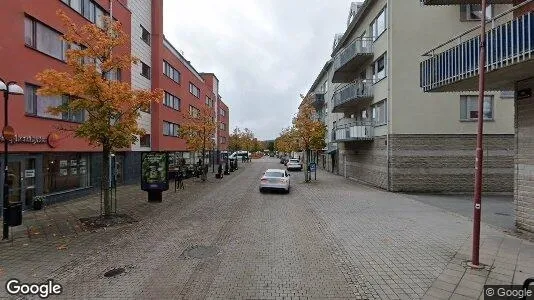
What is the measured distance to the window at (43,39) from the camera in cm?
1438

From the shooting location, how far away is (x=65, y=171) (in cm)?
1725

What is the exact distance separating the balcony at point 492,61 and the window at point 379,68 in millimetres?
10577

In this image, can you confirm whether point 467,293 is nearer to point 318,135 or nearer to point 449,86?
point 449,86

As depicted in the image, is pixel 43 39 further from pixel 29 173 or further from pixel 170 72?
pixel 170 72

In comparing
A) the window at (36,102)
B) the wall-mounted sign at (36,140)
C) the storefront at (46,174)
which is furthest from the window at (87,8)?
the storefront at (46,174)

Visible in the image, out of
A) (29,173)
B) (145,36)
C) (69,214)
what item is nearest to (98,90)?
(69,214)

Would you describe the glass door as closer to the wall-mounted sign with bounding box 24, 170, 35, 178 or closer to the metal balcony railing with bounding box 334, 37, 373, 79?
the wall-mounted sign with bounding box 24, 170, 35, 178

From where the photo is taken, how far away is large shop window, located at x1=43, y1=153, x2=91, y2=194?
15766mm

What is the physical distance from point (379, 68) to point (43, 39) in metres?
18.9

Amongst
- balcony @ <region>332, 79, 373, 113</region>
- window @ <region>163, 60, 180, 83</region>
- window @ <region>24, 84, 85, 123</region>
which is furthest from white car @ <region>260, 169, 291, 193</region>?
window @ <region>163, 60, 180, 83</region>

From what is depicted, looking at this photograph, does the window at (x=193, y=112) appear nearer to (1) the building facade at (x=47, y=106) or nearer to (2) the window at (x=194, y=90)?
(2) the window at (x=194, y=90)

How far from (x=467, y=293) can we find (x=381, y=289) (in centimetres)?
A: 139

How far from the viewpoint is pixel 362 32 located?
2714 cm

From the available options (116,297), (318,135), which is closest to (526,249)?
(116,297)
